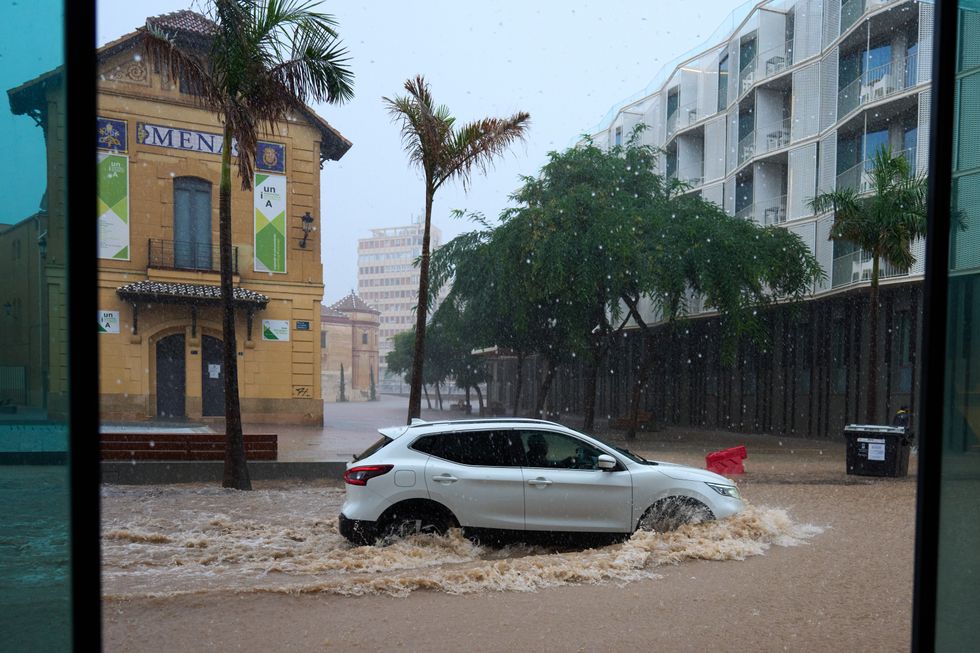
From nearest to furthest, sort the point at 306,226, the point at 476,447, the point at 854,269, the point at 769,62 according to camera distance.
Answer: the point at 476,447 → the point at 854,269 → the point at 306,226 → the point at 769,62

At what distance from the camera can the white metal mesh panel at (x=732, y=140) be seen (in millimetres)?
34344

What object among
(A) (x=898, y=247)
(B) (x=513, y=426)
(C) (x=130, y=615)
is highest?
(A) (x=898, y=247)

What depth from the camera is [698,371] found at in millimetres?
33750

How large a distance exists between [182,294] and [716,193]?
24.8 metres

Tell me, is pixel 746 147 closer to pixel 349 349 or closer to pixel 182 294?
pixel 182 294

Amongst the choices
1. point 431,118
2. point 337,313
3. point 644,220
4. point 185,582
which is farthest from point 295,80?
point 337,313

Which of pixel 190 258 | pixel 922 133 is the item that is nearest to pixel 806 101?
pixel 922 133

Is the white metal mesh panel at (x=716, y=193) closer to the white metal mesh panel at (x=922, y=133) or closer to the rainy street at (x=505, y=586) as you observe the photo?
the white metal mesh panel at (x=922, y=133)

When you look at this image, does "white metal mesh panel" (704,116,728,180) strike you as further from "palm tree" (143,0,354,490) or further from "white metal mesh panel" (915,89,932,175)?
"palm tree" (143,0,354,490)

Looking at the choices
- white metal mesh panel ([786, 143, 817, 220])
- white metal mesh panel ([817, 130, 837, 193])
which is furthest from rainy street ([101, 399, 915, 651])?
white metal mesh panel ([786, 143, 817, 220])

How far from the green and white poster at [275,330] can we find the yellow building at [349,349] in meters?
51.0

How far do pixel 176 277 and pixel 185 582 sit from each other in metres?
21.0

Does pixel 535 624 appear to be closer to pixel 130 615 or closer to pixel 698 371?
pixel 130 615

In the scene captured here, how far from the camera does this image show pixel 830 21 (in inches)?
1086
